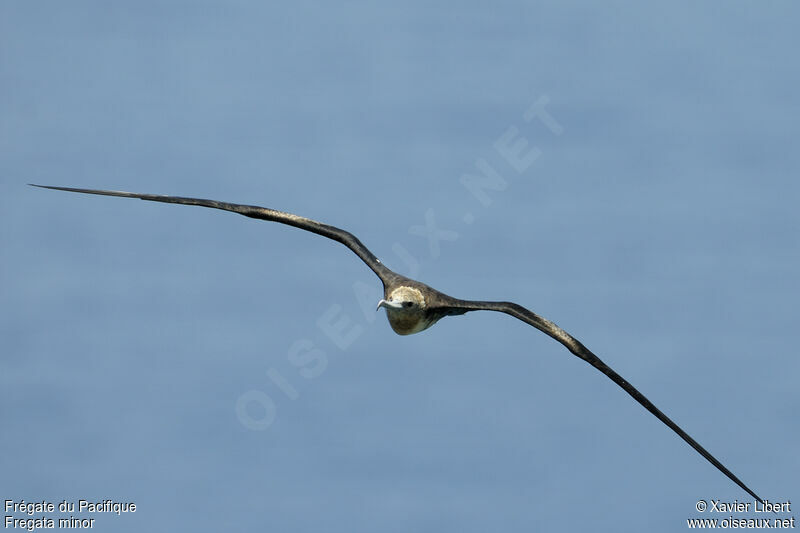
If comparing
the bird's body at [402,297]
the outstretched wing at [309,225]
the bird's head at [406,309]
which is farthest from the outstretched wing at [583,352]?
the outstretched wing at [309,225]

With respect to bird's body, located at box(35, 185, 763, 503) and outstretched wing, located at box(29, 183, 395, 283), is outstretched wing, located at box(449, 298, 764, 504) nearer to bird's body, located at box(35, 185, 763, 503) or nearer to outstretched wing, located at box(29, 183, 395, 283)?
bird's body, located at box(35, 185, 763, 503)

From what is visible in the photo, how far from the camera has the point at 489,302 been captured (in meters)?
36.9

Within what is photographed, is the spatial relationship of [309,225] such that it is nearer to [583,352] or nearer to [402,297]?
[402,297]

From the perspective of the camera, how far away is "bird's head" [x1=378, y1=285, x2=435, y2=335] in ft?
124

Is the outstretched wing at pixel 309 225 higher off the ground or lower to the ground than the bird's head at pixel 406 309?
higher

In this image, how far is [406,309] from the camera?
124 feet

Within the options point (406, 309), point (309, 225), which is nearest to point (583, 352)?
point (406, 309)

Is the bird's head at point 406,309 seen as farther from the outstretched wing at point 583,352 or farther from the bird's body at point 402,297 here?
the outstretched wing at point 583,352

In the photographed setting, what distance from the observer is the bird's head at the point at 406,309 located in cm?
3778

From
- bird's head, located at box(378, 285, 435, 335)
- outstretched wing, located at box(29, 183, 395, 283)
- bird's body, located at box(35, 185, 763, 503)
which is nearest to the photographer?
bird's body, located at box(35, 185, 763, 503)

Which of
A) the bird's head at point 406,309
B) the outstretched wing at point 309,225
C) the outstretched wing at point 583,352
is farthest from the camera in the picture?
the outstretched wing at point 309,225

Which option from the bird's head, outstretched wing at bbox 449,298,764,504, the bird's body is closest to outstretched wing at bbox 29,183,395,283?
the bird's body

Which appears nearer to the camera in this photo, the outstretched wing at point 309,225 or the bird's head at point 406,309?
the bird's head at point 406,309

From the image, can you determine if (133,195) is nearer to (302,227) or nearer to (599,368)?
(302,227)
